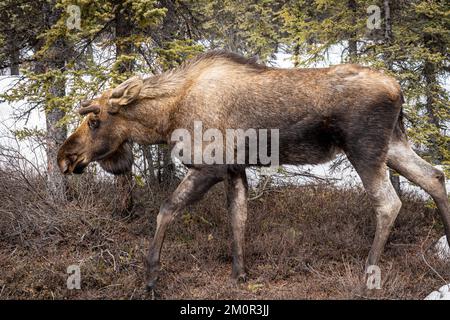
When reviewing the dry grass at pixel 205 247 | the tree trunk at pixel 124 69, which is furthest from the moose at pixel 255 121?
the tree trunk at pixel 124 69

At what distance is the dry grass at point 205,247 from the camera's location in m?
6.04

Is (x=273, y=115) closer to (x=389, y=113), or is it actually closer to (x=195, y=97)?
(x=195, y=97)

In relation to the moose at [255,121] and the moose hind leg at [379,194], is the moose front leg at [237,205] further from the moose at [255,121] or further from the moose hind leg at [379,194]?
the moose hind leg at [379,194]

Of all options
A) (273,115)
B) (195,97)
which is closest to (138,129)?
(195,97)

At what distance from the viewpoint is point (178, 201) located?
598 centimetres

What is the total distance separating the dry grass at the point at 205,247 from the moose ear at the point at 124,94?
5.99 ft

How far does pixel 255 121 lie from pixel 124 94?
1.55 meters

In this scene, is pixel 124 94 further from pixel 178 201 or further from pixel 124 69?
pixel 124 69

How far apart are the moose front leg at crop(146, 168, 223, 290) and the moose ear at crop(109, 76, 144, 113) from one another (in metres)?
1.17

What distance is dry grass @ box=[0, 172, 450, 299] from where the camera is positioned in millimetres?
6039

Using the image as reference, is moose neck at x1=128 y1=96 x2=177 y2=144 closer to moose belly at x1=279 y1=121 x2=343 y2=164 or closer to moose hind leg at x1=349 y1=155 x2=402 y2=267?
moose belly at x1=279 y1=121 x2=343 y2=164

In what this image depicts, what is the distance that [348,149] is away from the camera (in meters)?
5.98
